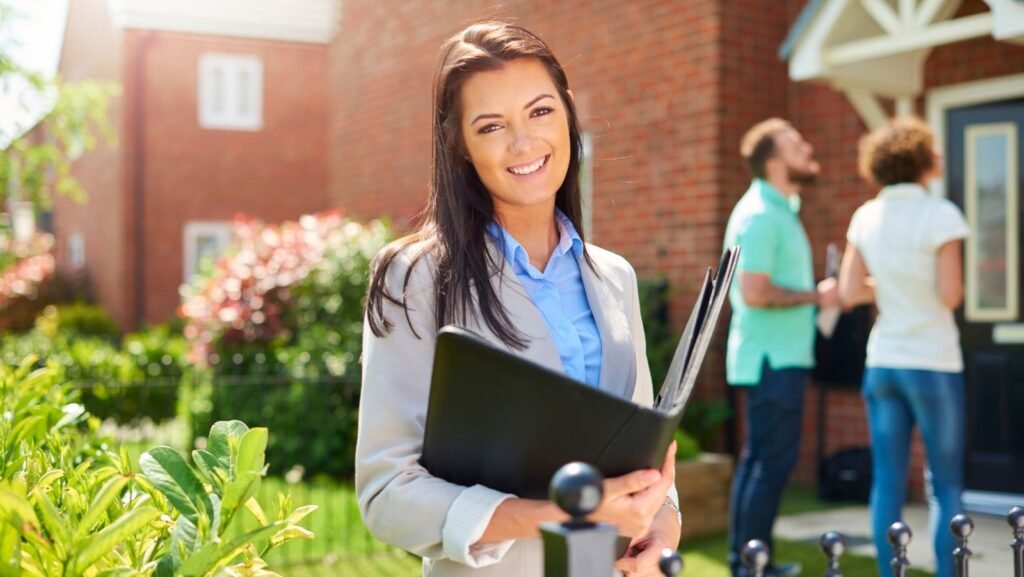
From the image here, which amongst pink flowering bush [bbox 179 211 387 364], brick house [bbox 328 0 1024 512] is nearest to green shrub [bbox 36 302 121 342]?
pink flowering bush [bbox 179 211 387 364]

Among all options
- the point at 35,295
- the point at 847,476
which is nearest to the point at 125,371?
the point at 847,476

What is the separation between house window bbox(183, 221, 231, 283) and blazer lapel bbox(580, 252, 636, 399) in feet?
59.4

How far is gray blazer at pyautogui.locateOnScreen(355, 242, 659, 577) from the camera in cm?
163

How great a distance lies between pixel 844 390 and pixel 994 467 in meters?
1.17

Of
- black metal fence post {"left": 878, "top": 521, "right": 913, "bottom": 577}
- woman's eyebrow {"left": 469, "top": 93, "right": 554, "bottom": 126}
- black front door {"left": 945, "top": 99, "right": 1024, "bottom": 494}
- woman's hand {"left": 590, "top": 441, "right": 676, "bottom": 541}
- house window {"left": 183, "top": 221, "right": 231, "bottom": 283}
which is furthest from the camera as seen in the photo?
house window {"left": 183, "top": 221, "right": 231, "bottom": 283}

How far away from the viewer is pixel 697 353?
1642mm

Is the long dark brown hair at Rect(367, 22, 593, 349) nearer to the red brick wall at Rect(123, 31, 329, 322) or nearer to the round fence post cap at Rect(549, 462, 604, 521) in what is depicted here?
the round fence post cap at Rect(549, 462, 604, 521)

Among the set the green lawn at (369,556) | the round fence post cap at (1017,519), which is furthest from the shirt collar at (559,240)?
the green lawn at (369,556)

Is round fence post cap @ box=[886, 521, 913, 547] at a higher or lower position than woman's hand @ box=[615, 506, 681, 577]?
lower

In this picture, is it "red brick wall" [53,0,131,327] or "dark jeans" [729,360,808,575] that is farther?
"red brick wall" [53,0,131,327]

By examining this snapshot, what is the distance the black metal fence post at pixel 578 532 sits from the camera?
4.24 ft

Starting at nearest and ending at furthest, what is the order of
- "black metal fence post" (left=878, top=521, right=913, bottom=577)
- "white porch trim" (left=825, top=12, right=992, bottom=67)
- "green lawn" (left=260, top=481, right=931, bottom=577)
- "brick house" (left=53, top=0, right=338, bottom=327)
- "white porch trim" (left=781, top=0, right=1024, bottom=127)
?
"black metal fence post" (left=878, top=521, right=913, bottom=577) < "green lawn" (left=260, top=481, right=931, bottom=577) < "white porch trim" (left=825, top=12, right=992, bottom=67) < "white porch trim" (left=781, top=0, right=1024, bottom=127) < "brick house" (left=53, top=0, right=338, bottom=327)

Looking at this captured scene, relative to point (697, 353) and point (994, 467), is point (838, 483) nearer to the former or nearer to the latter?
point (994, 467)

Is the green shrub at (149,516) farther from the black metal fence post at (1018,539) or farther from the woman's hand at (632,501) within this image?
the black metal fence post at (1018,539)
